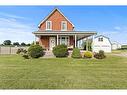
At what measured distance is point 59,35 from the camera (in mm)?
35594

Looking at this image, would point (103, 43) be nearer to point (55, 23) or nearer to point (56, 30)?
point (55, 23)

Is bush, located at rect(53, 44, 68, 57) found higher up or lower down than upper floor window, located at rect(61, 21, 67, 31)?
lower down

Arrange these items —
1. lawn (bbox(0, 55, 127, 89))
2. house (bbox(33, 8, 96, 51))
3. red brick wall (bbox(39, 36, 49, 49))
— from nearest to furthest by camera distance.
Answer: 1. lawn (bbox(0, 55, 127, 89))
2. house (bbox(33, 8, 96, 51))
3. red brick wall (bbox(39, 36, 49, 49))

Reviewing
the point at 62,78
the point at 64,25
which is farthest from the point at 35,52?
the point at 62,78

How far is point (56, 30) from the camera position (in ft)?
119

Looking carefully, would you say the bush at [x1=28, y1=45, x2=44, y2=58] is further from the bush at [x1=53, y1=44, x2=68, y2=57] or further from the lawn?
the lawn

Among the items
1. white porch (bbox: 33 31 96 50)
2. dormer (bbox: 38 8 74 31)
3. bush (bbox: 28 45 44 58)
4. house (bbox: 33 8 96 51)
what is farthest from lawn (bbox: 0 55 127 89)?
dormer (bbox: 38 8 74 31)

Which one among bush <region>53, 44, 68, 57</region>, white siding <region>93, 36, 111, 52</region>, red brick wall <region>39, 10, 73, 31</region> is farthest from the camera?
white siding <region>93, 36, 111, 52</region>

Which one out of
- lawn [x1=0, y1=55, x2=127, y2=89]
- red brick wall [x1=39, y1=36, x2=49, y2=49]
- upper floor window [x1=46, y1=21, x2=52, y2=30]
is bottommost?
lawn [x1=0, y1=55, x2=127, y2=89]

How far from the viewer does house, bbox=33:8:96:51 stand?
35281 millimetres

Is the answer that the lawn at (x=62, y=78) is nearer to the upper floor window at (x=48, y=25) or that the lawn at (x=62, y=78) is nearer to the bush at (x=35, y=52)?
the bush at (x=35, y=52)

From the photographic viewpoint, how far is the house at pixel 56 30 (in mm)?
35281

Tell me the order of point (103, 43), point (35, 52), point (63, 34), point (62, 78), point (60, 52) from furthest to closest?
1. point (103, 43)
2. point (63, 34)
3. point (60, 52)
4. point (35, 52)
5. point (62, 78)
